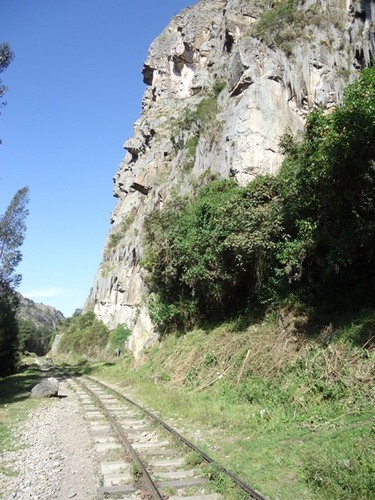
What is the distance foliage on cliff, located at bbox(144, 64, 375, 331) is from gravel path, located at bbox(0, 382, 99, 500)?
7999 millimetres

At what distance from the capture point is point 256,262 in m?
14.8

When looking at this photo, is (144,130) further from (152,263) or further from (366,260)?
(366,260)

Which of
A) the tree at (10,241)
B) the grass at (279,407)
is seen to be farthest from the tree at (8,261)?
the grass at (279,407)

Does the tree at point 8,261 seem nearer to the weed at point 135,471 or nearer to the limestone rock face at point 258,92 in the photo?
the limestone rock face at point 258,92

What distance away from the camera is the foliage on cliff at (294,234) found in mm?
9961

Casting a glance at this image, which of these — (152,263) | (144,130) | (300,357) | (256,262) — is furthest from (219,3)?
(300,357)

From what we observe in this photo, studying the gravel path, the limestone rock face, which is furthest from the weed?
the limestone rock face

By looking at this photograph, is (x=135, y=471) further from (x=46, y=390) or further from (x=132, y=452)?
(x=46, y=390)

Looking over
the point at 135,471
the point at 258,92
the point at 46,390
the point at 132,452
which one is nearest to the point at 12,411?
the point at 46,390

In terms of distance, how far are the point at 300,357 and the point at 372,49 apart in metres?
18.5

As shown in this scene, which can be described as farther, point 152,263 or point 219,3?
point 219,3

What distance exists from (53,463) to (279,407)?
17.7 feet

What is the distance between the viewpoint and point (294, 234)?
46.3ft

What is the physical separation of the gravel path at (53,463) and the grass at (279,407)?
233cm
